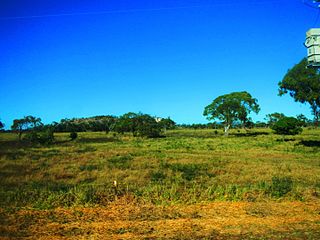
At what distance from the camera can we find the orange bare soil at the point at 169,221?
6965 mm

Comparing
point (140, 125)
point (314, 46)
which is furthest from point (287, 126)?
point (314, 46)

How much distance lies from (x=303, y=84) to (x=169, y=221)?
105ft

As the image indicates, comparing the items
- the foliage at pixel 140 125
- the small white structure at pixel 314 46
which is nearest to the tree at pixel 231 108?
the foliage at pixel 140 125

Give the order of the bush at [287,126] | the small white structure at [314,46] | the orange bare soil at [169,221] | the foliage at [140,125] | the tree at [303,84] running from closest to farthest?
the orange bare soil at [169,221], the small white structure at [314,46], the tree at [303,84], the bush at [287,126], the foliage at [140,125]

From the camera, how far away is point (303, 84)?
35.0 meters

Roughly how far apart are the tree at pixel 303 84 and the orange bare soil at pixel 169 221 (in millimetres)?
27541

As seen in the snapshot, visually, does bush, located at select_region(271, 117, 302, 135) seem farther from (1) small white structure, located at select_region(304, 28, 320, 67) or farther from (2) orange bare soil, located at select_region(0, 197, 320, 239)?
(2) orange bare soil, located at select_region(0, 197, 320, 239)

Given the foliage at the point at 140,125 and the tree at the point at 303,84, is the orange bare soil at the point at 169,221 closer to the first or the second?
the tree at the point at 303,84

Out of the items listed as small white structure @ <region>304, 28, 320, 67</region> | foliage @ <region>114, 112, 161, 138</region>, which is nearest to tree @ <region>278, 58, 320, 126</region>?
small white structure @ <region>304, 28, 320, 67</region>

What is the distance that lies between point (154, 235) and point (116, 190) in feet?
13.3

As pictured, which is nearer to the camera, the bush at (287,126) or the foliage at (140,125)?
the bush at (287,126)

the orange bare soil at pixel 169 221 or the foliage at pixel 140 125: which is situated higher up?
the foliage at pixel 140 125

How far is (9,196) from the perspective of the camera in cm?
1015

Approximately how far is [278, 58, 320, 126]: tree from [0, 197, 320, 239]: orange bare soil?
90.4 ft
